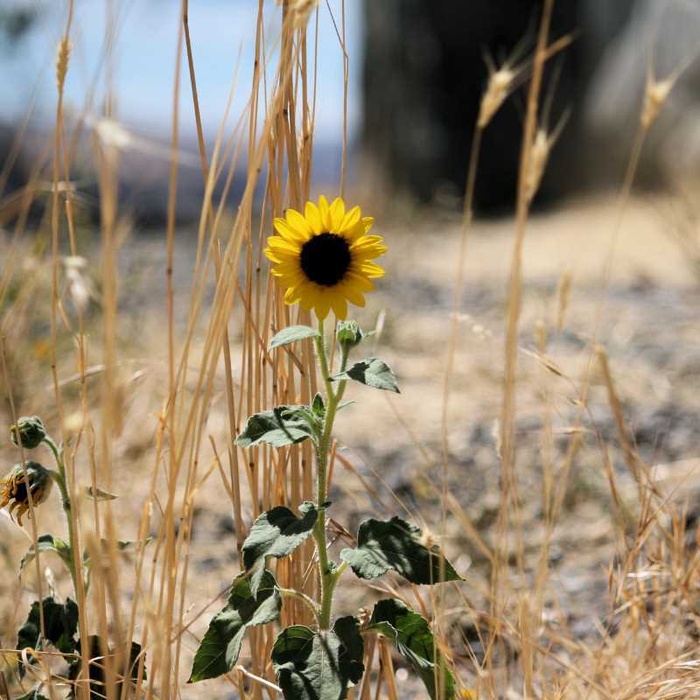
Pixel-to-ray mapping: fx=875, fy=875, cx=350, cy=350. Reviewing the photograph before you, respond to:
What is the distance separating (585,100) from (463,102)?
2.99ft

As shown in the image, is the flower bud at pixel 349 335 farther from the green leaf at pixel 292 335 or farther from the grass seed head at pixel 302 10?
the grass seed head at pixel 302 10

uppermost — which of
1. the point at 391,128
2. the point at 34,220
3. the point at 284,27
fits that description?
the point at 284,27

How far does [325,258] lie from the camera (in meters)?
0.80

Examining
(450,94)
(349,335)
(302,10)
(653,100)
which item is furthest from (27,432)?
(450,94)

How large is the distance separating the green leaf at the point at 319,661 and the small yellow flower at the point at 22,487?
0.27 m

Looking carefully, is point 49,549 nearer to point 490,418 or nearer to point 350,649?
point 350,649

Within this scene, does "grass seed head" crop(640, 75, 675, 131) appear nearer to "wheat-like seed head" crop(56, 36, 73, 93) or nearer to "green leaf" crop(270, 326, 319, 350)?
"green leaf" crop(270, 326, 319, 350)

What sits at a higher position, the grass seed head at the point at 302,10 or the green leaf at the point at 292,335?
the grass seed head at the point at 302,10

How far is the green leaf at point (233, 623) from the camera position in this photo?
0.75 m

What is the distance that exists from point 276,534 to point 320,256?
0.25 meters

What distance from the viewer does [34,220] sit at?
508 cm

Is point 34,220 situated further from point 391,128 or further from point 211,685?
point 211,685

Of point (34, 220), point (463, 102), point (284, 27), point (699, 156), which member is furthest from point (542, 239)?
point (284, 27)

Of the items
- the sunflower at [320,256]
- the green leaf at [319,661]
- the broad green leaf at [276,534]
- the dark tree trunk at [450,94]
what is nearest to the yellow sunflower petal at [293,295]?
the sunflower at [320,256]
